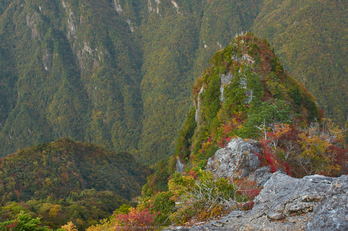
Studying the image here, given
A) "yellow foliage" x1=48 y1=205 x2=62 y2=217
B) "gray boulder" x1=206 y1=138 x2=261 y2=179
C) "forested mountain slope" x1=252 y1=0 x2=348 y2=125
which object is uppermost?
"forested mountain slope" x1=252 y1=0 x2=348 y2=125

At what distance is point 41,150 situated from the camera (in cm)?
9631

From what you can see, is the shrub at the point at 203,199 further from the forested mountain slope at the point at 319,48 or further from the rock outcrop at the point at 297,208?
the forested mountain slope at the point at 319,48

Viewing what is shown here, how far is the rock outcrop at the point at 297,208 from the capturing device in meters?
5.76

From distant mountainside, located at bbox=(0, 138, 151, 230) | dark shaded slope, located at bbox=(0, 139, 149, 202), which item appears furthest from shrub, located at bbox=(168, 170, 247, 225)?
dark shaded slope, located at bbox=(0, 139, 149, 202)

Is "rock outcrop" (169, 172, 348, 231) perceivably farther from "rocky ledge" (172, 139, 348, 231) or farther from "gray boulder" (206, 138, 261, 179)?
"gray boulder" (206, 138, 261, 179)

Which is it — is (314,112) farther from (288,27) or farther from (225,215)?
(288,27)

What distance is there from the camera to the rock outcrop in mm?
5759

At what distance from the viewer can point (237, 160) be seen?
16344mm

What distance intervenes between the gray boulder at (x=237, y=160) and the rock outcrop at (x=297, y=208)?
573cm

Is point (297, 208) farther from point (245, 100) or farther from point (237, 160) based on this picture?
point (245, 100)

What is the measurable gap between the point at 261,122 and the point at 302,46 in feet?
435

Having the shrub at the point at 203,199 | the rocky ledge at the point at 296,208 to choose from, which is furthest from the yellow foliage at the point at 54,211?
the rocky ledge at the point at 296,208

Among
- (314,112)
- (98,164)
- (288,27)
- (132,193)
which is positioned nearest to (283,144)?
(314,112)

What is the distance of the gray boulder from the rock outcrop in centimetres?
573
